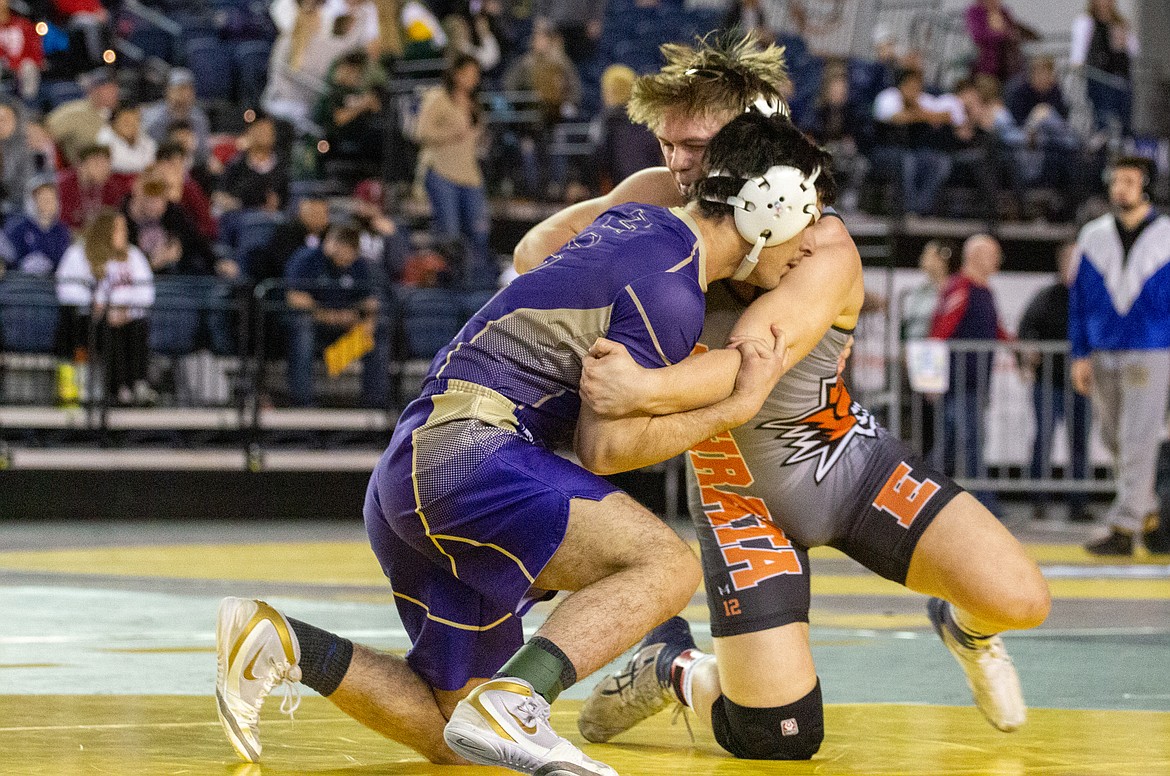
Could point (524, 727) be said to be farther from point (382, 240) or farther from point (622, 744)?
point (382, 240)

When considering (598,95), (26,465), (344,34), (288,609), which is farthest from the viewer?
(598,95)

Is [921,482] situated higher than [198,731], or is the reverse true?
[921,482]

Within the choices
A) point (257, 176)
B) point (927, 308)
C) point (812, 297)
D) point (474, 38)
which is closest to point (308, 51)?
point (257, 176)

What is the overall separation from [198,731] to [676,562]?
137 centimetres

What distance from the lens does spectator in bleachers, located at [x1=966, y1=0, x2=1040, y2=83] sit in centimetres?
1677

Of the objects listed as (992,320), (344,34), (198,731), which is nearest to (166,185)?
(344,34)

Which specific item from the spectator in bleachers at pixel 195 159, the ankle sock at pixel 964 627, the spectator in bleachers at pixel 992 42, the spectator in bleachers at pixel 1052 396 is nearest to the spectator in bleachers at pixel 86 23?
the spectator in bleachers at pixel 195 159

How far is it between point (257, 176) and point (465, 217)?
152 centimetres

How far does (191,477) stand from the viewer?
37.5 ft

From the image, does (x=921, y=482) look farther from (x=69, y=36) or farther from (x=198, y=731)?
(x=69, y=36)

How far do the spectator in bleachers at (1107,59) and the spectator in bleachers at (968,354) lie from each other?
522cm

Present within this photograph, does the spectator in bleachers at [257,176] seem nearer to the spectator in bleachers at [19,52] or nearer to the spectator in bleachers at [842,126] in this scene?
the spectator in bleachers at [19,52]

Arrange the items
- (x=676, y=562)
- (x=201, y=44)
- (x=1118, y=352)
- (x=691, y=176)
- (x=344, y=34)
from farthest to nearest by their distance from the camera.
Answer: (x=201, y=44)
(x=344, y=34)
(x=1118, y=352)
(x=691, y=176)
(x=676, y=562)

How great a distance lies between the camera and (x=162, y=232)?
1126 centimetres
